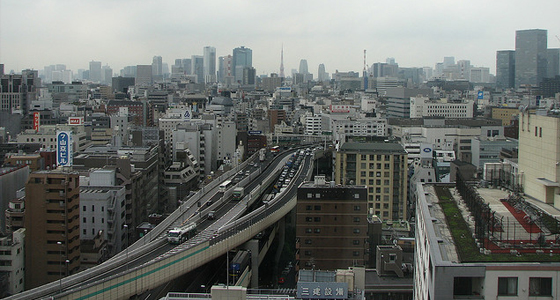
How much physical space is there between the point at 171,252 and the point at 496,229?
20.9 feet

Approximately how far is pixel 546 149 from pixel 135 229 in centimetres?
1232

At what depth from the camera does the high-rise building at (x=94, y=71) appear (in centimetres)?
12562

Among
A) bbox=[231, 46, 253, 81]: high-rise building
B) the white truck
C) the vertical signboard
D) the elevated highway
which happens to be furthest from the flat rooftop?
bbox=[231, 46, 253, 81]: high-rise building

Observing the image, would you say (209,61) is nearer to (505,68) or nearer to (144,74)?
(144,74)

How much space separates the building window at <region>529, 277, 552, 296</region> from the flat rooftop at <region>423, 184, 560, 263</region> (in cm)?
17

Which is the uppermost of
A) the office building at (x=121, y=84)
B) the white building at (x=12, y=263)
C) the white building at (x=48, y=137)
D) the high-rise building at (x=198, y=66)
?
the high-rise building at (x=198, y=66)

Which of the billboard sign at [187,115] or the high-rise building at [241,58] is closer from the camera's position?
the billboard sign at [187,115]

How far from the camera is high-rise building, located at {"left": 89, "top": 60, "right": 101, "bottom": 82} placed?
125625 mm

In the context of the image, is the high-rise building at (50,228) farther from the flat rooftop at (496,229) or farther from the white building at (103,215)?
the flat rooftop at (496,229)

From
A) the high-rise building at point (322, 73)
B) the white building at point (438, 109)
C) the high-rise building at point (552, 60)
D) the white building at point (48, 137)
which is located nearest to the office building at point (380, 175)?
the white building at point (48, 137)

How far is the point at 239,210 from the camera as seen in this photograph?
15414 mm

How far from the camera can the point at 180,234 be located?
478 inches

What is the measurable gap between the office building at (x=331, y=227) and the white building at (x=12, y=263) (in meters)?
5.59

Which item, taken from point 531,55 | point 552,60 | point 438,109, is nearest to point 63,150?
point 438,109
